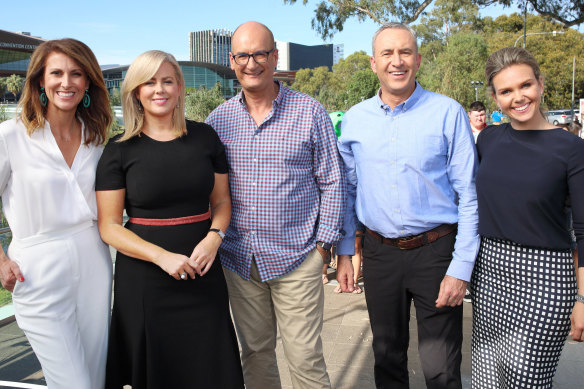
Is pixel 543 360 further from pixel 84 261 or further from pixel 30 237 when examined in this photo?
pixel 30 237

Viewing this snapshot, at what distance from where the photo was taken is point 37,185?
Answer: 2.10 metres

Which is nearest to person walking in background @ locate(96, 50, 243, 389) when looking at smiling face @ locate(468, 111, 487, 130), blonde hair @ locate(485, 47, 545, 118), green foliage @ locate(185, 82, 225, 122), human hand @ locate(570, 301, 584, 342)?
blonde hair @ locate(485, 47, 545, 118)

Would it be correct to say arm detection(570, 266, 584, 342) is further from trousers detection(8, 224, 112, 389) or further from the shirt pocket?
trousers detection(8, 224, 112, 389)

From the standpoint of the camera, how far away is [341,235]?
103 inches

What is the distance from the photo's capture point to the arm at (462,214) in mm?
2297

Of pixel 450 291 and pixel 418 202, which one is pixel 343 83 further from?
pixel 450 291

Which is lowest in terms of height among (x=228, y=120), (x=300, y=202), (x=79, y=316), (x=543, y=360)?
(x=543, y=360)

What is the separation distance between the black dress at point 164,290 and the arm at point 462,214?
3.59 feet

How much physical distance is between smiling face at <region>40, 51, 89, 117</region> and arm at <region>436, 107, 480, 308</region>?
175 centimetres

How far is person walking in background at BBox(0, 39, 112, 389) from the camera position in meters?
2.10

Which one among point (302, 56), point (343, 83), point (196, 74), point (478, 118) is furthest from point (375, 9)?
point (302, 56)

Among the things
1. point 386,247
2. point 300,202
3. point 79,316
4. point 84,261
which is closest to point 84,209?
point 84,261

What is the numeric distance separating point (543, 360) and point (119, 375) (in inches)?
75.1

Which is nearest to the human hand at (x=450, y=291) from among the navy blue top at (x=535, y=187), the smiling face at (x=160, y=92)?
the navy blue top at (x=535, y=187)
